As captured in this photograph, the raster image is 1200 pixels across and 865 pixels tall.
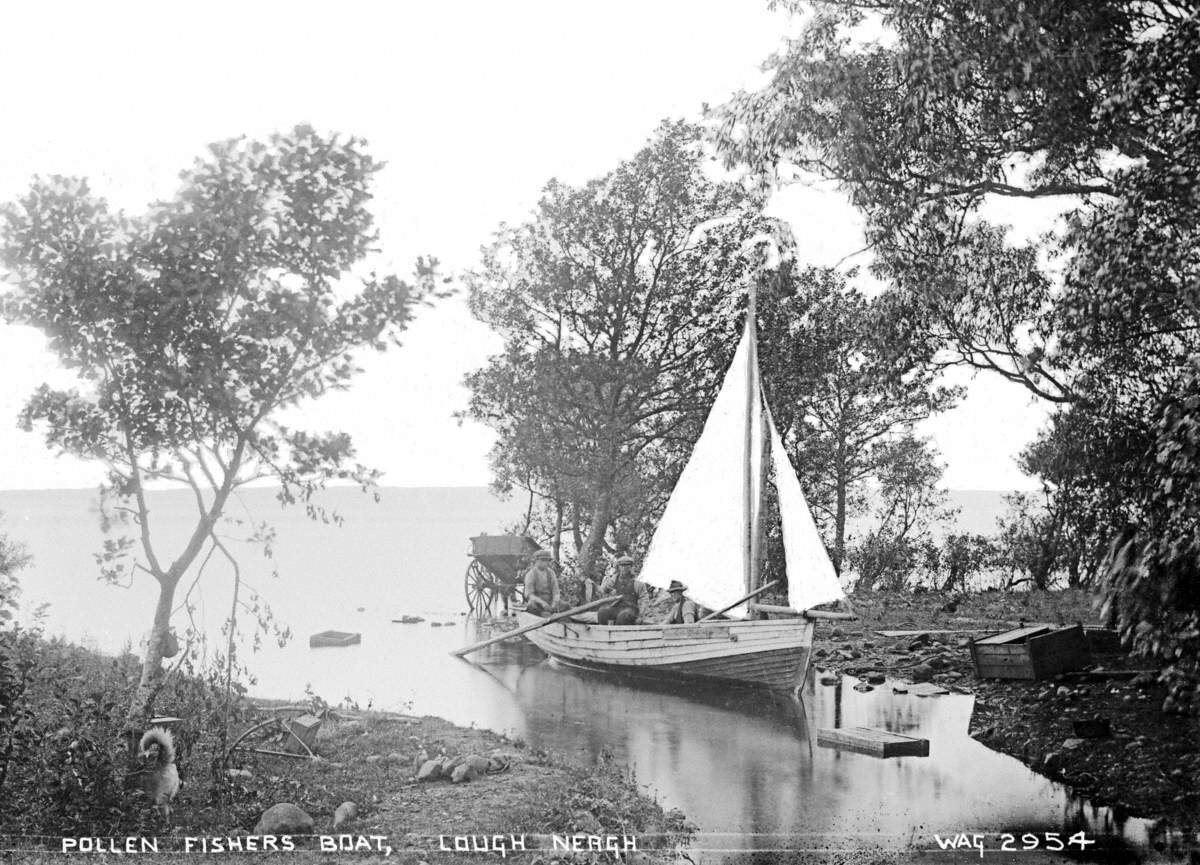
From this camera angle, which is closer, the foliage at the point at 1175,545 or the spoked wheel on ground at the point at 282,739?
the foliage at the point at 1175,545

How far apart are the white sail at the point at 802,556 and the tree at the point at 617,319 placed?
30.2 feet

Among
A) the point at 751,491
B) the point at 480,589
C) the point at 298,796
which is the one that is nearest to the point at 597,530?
the point at 480,589

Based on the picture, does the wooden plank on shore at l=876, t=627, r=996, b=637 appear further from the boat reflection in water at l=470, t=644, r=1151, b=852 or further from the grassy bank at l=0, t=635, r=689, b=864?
the grassy bank at l=0, t=635, r=689, b=864

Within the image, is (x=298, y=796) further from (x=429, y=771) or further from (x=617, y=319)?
(x=617, y=319)

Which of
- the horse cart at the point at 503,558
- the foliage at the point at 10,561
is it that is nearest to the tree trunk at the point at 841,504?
the horse cart at the point at 503,558

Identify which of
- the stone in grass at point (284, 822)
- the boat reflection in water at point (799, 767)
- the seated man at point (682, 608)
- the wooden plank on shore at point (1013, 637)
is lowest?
the boat reflection in water at point (799, 767)

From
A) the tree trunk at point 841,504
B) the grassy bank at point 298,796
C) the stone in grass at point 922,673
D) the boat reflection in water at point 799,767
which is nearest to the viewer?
the grassy bank at point 298,796

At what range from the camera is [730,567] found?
15.0m

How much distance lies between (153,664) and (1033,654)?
34.4 ft

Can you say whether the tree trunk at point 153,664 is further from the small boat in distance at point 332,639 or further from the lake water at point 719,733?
the small boat in distance at point 332,639

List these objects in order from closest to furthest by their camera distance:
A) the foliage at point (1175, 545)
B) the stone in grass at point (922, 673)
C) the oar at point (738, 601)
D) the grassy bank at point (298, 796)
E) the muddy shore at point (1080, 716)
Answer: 1. the grassy bank at point (298, 796)
2. the foliage at point (1175, 545)
3. the muddy shore at point (1080, 716)
4. the oar at point (738, 601)
5. the stone in grass at point (922, 673)

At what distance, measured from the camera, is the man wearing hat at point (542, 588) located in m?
17.8

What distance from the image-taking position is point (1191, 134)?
8602mm

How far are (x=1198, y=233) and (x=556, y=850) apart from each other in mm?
8166
